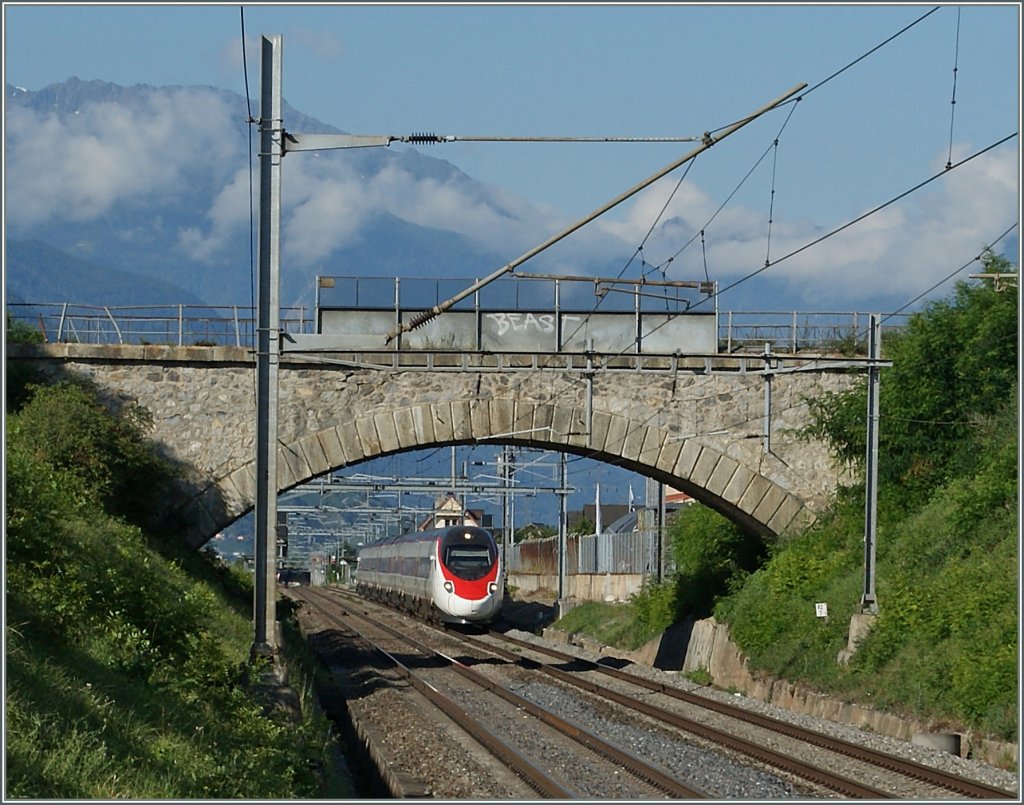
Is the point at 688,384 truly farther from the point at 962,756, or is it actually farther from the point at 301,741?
the point at 301,741

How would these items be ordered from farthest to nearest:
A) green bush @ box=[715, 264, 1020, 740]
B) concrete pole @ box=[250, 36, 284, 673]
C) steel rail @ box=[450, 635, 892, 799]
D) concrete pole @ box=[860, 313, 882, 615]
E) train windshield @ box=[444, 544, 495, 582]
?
train windshield @ box=[444, 544, 495, 582] → concrete pole @ box=[860, 313, 882, 615] → green bush @ box=[715, 264, 1020, 740] → concrete pole @ box=[250, 36, 284, 673] → steel rail @ box=[450, 635, 892, 799]

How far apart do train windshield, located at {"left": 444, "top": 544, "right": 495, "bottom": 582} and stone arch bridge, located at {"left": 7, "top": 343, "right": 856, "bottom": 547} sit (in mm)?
14112

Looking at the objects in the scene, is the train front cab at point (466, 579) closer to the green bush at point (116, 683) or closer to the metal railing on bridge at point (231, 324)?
the metal railing on bridge at point (231, 324)

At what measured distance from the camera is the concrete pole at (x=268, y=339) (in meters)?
16.8

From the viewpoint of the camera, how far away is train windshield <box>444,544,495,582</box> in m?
43.4

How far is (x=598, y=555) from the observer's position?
185 feet

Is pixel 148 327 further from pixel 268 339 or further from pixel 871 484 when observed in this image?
pixel 871 484

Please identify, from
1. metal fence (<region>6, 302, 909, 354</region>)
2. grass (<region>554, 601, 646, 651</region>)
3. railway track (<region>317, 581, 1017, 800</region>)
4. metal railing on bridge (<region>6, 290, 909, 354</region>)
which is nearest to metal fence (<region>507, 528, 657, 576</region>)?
grass (<region>554, 601, 646, 651</region>)

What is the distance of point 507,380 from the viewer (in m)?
29.1

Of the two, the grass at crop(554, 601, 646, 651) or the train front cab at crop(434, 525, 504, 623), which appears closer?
the grass at crop(554, 601, 646, 651)

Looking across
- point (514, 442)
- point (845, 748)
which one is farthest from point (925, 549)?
point (514, 442)

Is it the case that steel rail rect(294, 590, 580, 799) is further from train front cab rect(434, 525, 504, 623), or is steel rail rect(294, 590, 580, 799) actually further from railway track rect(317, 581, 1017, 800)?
train front cab rect(434, 525, 504, 623)

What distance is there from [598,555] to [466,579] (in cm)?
1386

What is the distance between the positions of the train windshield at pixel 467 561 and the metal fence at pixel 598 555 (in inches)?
186
